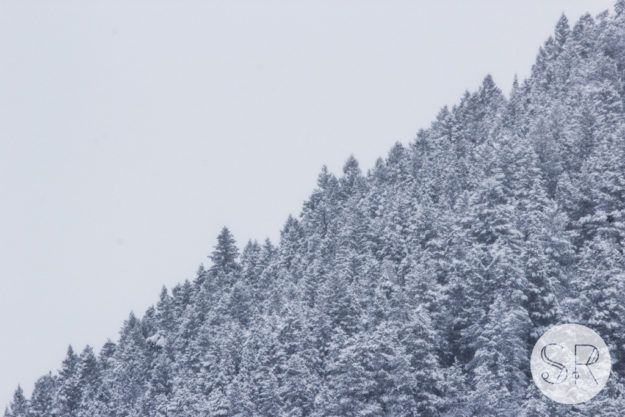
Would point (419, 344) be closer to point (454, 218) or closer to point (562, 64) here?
point (454, 218)

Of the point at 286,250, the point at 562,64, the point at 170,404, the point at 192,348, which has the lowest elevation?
the point at 170,404

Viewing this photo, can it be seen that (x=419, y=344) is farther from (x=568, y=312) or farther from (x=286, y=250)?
(x=286, y=250)

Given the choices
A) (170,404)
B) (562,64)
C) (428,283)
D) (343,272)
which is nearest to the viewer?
(428,283)

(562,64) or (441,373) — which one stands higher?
(562,64)

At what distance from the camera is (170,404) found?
61344 mm

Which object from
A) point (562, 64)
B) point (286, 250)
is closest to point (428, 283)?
point (286, 250)

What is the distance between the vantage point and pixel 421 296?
176ft

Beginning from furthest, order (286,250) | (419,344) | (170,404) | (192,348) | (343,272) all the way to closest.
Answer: (286,250) < (192,348) < (343,272) < (170,404) < (419,344)

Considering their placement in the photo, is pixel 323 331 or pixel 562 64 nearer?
pixel 323 331

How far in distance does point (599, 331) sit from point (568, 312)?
2.04 m

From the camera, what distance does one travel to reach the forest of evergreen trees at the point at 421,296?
45594 millimetres

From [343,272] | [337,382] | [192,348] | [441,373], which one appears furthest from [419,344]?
[192,348]

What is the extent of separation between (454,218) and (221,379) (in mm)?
22150

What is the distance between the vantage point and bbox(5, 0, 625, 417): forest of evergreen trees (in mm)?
45594
